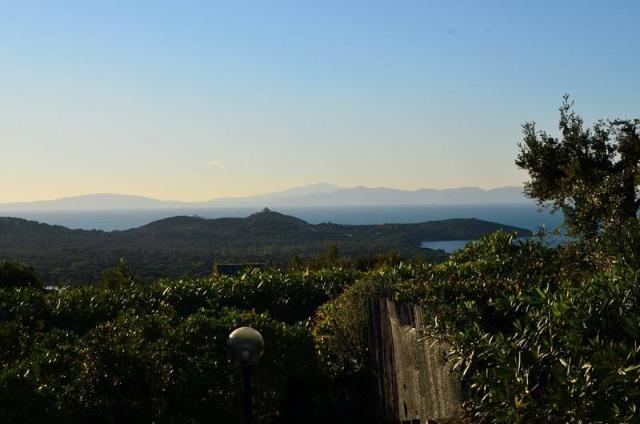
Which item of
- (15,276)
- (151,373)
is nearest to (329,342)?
(151,373)

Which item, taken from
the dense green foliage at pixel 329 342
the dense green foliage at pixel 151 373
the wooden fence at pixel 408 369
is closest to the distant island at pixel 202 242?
the dense green foliage at pixel 329 342

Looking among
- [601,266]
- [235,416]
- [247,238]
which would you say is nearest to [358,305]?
[235,416]

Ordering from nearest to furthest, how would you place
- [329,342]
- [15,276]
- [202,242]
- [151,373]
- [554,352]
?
[554,352], [151,373], [329,342], [15,276], [202,242]

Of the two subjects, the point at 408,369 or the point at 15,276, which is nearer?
the point at 408,369

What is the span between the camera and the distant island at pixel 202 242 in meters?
119

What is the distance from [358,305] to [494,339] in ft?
18.2

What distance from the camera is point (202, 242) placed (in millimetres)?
183875

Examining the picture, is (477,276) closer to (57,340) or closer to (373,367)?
(373,367)

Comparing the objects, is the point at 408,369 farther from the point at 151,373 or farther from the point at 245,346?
the point at 151,373

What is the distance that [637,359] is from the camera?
507 cm

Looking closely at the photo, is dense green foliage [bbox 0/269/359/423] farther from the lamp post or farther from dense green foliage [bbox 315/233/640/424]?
dense green foliage [bbox 315/233/640/424]

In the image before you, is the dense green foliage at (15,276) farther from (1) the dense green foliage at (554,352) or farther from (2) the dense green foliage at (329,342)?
(1) the dense green foliage at (554,352)

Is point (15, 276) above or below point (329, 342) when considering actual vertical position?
above

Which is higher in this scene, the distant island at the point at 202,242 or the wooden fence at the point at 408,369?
the wooden fence at the point at 408,369
